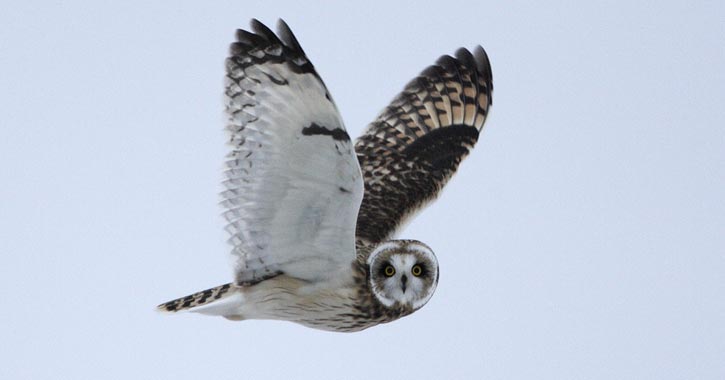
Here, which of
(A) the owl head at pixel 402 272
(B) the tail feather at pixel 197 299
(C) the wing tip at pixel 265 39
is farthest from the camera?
(B) the tail feather at pixel 197 299

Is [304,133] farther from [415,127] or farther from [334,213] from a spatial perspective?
[415,127]

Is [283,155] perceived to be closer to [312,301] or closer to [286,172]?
[286,172]

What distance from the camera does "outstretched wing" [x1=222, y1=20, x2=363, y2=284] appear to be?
5.29 metres

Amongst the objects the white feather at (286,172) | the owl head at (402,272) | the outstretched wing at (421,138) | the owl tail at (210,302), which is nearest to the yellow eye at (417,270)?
the owl head at (402,272)

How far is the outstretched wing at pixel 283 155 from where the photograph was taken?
529 cm

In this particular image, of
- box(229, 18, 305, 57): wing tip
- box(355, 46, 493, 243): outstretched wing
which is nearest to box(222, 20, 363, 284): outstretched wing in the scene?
box(229, 18, 305, 57): wing tip

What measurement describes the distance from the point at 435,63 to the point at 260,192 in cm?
319

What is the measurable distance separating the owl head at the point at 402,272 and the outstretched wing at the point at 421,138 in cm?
75

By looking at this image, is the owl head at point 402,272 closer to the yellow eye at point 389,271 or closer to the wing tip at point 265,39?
the yellow eye at point 389,271

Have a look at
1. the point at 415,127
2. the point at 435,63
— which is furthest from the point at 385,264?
the point at 435,63

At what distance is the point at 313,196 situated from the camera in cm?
563

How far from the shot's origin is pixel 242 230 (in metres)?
5.85

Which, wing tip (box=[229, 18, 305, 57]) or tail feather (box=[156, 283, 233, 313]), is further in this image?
tail feather (box=[156, 283, 233, 313])

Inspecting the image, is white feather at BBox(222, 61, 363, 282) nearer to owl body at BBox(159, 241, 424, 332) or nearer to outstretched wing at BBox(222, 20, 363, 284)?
outstretched wing at BBox(222, 20, 363, 284)
